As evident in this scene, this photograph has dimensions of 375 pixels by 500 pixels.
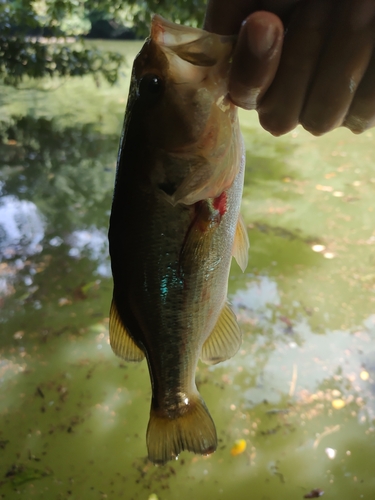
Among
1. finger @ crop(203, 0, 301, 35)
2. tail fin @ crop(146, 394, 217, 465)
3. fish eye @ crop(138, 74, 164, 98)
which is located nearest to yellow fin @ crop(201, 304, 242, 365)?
tail fin @ crop(146, 394, 217, 465)

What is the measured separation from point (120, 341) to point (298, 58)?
108cm

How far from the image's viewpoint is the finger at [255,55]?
3.19 feet

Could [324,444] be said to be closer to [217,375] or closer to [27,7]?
[217,375]

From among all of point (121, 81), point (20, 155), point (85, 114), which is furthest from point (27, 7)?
point (121, 81)

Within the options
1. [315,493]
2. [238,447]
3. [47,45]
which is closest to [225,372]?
[238,447]

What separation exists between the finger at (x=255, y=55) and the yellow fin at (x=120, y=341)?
811 mm

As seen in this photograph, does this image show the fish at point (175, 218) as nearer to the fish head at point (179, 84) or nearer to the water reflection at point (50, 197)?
the fish head at point (179, 84)

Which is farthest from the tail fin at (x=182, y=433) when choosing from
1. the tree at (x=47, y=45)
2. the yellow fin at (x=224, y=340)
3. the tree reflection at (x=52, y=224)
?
the tree at (x=47, y=45)

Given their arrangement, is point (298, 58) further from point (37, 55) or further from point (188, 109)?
point (37, 55)

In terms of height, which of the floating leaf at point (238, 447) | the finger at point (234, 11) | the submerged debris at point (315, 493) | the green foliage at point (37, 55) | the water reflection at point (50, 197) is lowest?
the water reflection at point (50, 197)

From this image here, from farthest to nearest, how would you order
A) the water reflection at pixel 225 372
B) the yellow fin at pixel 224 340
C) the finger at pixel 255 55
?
the water reflection at pixel 225 372 → the yellow fin at pixel 224 340 → the finger at pixel 255 55

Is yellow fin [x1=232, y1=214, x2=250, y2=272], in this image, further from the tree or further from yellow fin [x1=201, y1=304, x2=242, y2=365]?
the tree

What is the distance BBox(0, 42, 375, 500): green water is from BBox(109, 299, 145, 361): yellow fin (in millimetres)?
1270

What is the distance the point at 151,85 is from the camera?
1.10 metres
